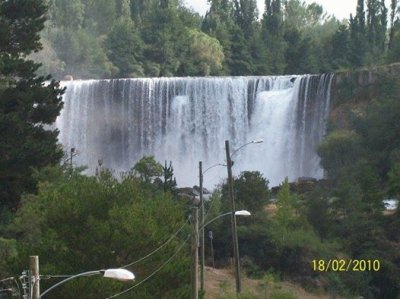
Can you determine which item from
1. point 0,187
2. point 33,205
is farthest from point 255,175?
point 33,205

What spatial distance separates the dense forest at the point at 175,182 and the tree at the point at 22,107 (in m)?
0.06

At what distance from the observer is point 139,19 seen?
131125 millimetres

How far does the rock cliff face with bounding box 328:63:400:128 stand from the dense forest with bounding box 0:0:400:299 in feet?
0.33

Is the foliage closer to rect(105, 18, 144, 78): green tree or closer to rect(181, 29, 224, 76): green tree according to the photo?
rect(105, 18, 144, 78): green tree

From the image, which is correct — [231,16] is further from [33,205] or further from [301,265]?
[33,205]

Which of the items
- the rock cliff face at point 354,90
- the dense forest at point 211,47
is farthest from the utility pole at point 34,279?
the dense forest at point 211,47

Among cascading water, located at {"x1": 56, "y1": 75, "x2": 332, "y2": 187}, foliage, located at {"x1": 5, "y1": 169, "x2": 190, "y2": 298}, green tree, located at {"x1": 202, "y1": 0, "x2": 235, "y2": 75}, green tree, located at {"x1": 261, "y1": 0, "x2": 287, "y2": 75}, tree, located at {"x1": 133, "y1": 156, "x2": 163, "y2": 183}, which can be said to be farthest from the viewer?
green tree, located at {"x1": 202, "y1": 0, "x2": 235, "y2": 75}

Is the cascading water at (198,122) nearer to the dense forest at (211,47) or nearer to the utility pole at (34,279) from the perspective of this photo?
the dense forest at (211,47)

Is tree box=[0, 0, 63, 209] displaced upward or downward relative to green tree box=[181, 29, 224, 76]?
downward

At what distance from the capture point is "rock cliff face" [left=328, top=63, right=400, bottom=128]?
84.6m

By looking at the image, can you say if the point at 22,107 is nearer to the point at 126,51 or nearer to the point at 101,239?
the point at 101,239

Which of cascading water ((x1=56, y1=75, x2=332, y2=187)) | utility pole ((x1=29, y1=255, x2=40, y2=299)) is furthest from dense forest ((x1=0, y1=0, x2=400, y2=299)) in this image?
utility pole ((x1=29, y1=255, x2=40, y2=299))

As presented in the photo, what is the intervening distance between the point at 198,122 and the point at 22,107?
140 ft

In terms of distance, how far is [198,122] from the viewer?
9275cm
